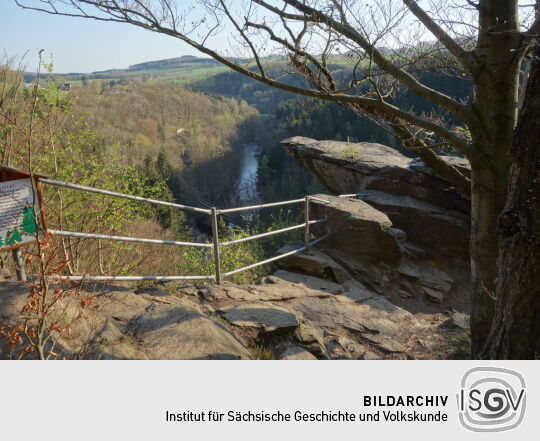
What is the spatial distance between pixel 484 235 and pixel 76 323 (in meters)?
3.62

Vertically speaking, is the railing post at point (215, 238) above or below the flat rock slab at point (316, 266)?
above

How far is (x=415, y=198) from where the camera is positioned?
8.91 metres

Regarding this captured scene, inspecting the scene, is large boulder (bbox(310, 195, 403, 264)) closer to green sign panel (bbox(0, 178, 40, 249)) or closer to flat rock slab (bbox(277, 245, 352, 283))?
flat rock slab (bbox(277, 245, 352, 283))

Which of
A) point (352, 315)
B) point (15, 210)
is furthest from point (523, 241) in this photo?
point (15, 210)

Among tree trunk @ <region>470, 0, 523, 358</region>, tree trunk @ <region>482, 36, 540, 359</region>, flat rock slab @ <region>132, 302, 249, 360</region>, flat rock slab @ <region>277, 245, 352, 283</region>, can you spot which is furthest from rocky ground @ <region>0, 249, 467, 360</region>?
tree trunk @ <region>482, 36, 540, 359</region>

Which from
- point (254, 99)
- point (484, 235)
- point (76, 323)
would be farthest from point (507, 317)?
point (254, 99)

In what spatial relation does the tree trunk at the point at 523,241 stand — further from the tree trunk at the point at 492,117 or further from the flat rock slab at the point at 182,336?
the flat rock slab at the point at 182,336

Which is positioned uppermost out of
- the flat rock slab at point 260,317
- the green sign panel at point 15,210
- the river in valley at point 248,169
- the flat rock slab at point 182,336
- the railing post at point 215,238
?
the green sign panel at point 15,210

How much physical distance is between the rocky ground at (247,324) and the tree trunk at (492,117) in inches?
54.2

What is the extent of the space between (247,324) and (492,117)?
3.03 m

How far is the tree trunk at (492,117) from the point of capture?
12.1 feet

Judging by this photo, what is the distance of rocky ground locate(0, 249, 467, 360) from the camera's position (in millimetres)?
3098

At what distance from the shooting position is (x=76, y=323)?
119 inches

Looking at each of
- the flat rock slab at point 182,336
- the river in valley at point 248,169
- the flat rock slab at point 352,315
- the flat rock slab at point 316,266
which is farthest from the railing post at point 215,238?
the river in valley at point 248,169
